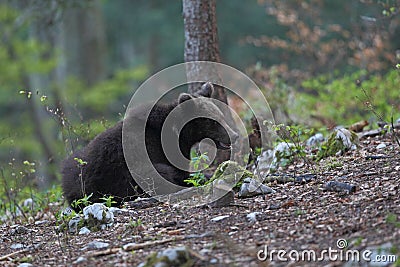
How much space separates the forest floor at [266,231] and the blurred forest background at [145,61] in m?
1.15

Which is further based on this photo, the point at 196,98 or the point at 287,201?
the point at 196,98

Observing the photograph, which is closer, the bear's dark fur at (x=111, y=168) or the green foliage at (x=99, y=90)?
the bear's dark fur at (x=111, y=168)

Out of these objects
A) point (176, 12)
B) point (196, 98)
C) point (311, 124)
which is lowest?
point (311, 124)

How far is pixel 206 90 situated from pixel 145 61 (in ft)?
89.1

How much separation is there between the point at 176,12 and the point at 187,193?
24045 millimetres

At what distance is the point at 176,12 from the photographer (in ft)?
96.8

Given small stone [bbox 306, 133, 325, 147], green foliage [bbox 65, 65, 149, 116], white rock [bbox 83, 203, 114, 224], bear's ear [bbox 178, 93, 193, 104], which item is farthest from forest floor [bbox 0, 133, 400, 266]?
green foliage [bbox 65, 65, 149, 116]

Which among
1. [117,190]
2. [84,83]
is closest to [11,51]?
[84,83]

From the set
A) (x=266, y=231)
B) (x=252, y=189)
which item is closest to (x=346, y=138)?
(x=252, y=189)

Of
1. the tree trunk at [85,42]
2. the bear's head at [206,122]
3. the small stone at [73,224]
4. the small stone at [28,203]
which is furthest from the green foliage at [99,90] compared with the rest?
the small stone at [73,224]

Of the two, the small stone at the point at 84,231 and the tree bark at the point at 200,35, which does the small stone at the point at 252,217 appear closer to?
the small stone at the point at 84,231

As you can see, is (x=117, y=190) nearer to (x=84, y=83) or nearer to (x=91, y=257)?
(x=91, y=257)

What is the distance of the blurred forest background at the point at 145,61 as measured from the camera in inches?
407

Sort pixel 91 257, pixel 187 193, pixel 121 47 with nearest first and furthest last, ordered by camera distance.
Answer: pixel 91 257
pixel 187 193
pixel 121 47
